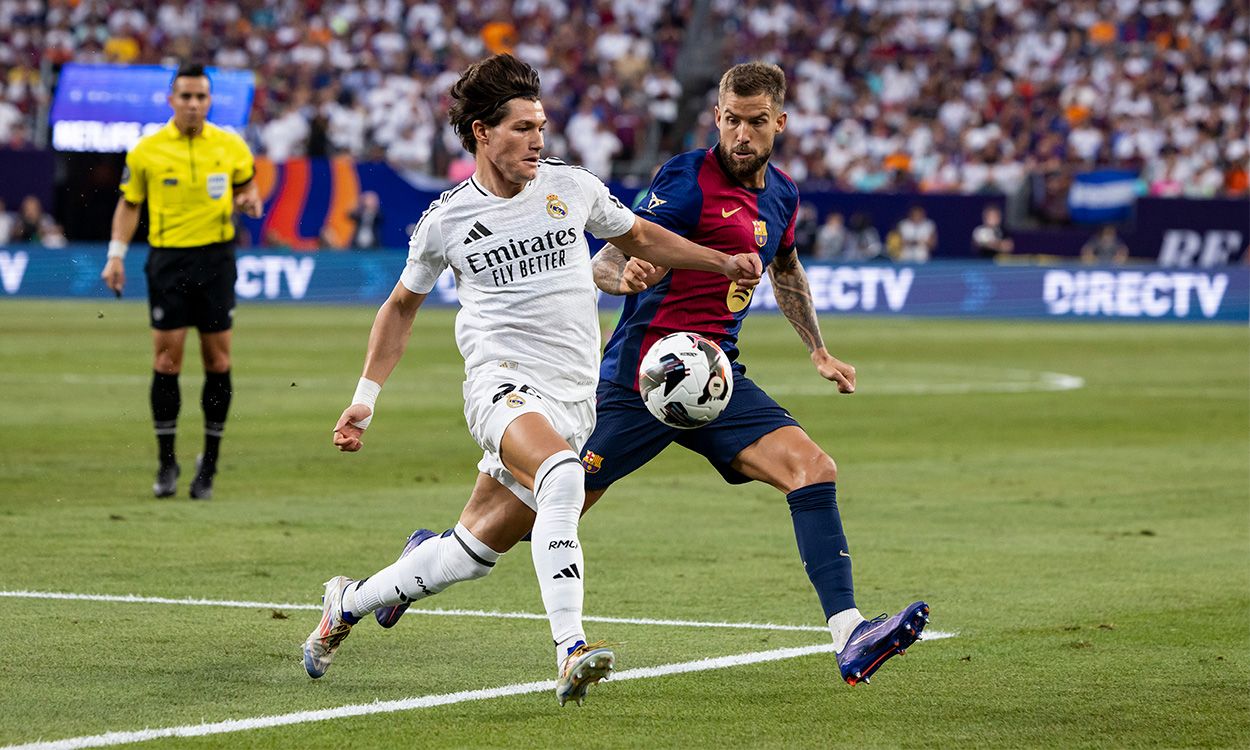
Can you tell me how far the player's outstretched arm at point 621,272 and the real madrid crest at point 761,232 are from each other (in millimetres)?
406

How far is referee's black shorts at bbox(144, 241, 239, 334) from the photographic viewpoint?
11102 millimetres

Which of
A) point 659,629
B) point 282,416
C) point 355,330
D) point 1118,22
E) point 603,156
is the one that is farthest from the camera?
point 1118,22

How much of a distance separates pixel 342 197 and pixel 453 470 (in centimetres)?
2177

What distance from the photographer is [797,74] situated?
39938 mm

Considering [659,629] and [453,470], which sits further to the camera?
[453,470]

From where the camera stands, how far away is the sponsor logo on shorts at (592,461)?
6688 millimetres

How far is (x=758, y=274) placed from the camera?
6371 mm

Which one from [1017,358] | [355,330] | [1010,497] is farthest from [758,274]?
[355,330]

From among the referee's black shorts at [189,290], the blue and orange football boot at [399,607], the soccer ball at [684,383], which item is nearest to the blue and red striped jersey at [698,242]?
the soccer ball at [684,383]

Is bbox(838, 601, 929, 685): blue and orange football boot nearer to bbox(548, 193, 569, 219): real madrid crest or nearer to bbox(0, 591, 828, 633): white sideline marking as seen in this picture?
bbox(0, 591, 828, 633): white sideline marking

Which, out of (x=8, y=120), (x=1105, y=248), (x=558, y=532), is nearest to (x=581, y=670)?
(x=558, y=532)

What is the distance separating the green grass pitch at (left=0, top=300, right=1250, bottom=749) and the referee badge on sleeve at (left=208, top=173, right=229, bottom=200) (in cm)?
177

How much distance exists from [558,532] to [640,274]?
3.98ft

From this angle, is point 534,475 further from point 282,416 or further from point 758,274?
point 282,416
